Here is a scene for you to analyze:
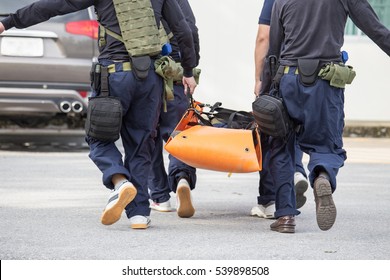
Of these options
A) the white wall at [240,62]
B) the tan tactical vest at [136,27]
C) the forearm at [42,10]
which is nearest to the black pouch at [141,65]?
the tan tactical vest at [136,27]

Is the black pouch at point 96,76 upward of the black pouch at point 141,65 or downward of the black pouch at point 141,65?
downward

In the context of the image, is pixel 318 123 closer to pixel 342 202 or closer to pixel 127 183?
pixel 127 183

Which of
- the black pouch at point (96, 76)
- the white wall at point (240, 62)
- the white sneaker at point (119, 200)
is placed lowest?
the white wall at point (240, 62)

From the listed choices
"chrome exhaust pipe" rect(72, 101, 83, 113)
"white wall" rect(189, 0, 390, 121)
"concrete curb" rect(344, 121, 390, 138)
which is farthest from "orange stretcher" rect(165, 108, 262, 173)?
"concrete curb" rect(344, 121, 390, 138)

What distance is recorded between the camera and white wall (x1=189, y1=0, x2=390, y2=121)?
17.1 m

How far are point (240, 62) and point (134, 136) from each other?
9.56 metres

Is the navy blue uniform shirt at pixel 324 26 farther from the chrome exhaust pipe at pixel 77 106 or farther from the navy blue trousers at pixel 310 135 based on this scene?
the chrome exhaust pipe at pixel 77 106

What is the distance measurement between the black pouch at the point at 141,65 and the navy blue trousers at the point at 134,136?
57 mm

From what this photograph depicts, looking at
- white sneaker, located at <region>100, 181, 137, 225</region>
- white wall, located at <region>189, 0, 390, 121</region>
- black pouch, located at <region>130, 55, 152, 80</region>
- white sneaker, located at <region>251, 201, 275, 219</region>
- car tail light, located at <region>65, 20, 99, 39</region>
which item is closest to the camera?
white sneaker, located at <region>100, 181, 137, 225</region>

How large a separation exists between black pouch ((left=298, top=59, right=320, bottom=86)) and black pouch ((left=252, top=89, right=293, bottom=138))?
0.68ft

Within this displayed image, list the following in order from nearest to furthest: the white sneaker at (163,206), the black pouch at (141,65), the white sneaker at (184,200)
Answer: the black pouch at (141,65), the white sneaker at (184,200), the white sneaker at (163,206)

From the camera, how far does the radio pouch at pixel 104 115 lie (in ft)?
24.5

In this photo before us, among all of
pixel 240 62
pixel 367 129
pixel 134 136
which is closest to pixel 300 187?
pixel 134 136

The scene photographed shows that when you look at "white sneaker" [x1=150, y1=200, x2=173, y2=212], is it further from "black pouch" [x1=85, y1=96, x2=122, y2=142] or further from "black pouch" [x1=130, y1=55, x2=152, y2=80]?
"black pouch" [x1=130, y1=55, x2=152, y2=80]
